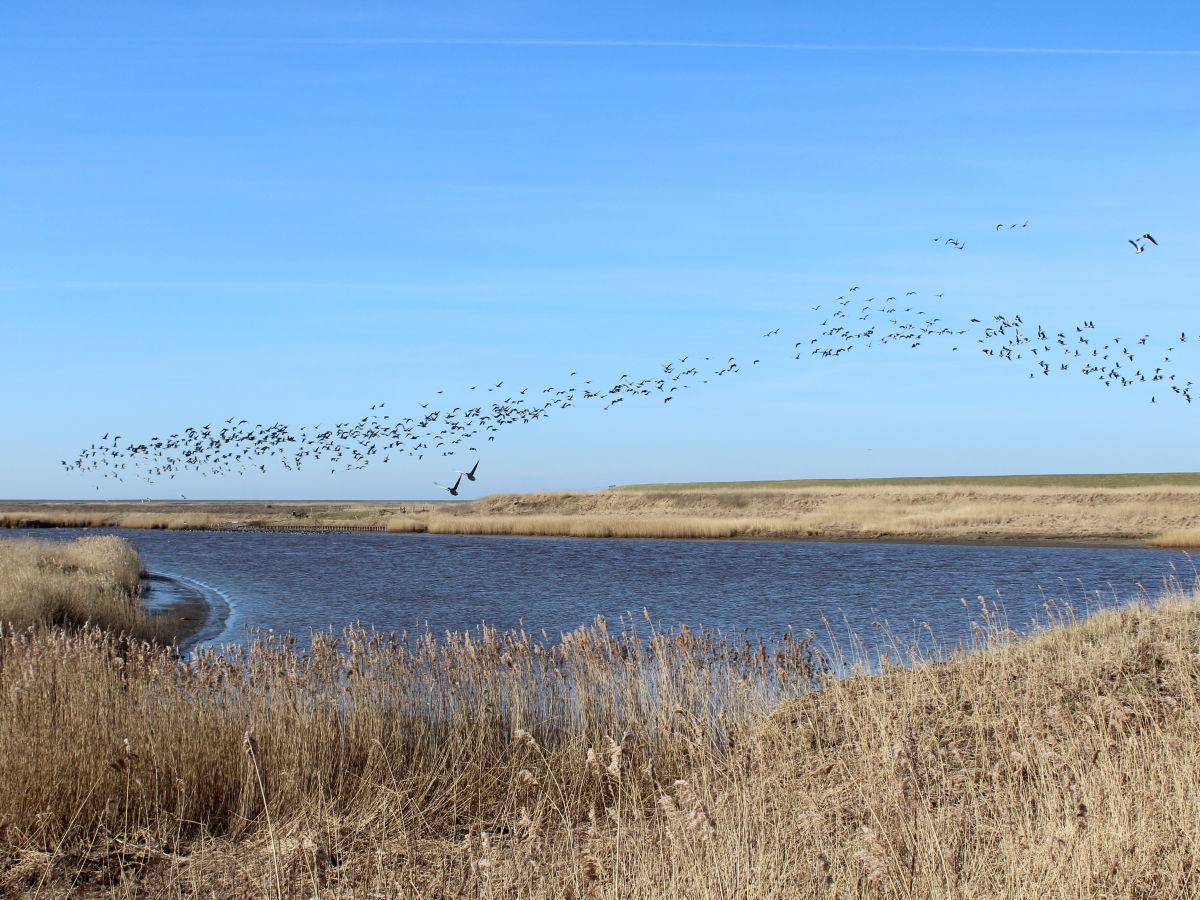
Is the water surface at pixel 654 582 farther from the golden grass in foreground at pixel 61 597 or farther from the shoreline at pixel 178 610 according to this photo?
the golden grass in foreground at pixel 61 597

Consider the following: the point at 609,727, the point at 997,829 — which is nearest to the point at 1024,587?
the point at 609,727

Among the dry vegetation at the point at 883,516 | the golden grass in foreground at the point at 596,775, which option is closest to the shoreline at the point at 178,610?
the golden grass in foreground at the point at 596,775

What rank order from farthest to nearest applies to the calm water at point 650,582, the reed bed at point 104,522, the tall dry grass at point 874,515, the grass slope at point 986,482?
the grass slope at point 986,482 → the reed bed at point 104,522 → the tall dry grass at point 874,515 → the calm water at point 650,582

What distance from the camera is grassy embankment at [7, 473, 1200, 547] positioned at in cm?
5684

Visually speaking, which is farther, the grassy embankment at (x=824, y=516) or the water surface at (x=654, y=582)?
the grassy embankment at (x=824, y=516)

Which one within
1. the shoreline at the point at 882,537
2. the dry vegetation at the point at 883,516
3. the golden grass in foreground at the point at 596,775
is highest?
the golden grass in foreground at the point at 596,775

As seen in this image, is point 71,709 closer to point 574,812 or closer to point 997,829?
point 574,812

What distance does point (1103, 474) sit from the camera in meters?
119

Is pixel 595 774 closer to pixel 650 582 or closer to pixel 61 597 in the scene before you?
pixel 61 597

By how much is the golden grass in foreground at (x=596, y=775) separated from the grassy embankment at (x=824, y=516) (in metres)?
45.2

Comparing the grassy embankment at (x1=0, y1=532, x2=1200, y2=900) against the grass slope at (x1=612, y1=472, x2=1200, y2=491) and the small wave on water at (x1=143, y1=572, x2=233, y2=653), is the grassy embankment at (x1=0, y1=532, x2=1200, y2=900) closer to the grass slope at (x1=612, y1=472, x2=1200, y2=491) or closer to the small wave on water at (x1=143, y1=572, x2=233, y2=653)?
the small wave on water at (x1=143, y1=572, x2=233, y2=653)

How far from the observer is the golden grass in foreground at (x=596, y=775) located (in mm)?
5316

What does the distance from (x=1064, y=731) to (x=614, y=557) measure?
39183 millimetres

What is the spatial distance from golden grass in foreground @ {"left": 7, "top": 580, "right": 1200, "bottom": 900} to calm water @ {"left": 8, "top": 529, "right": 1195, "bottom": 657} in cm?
304
